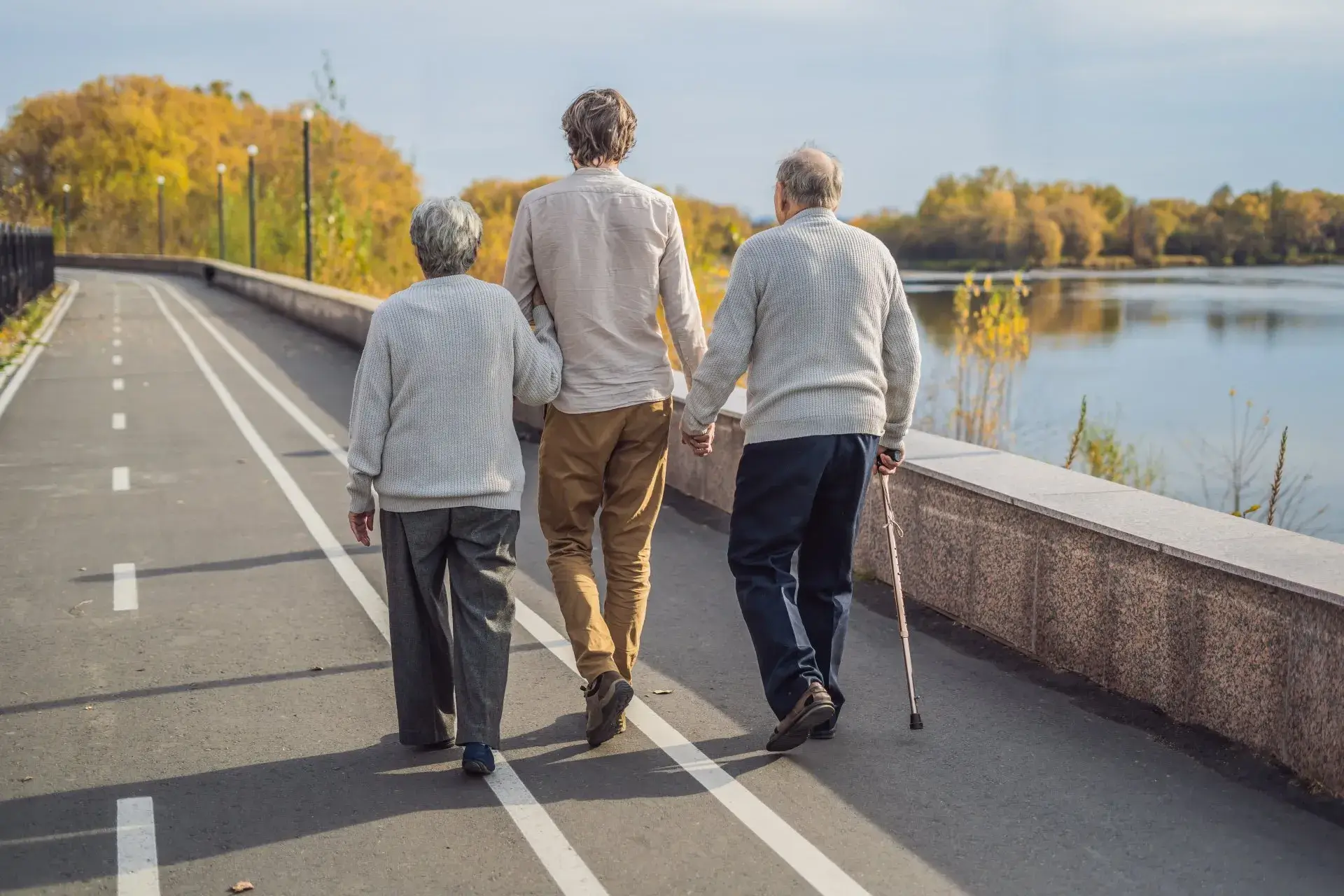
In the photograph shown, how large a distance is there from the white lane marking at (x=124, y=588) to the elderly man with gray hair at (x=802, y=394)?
3585 mm

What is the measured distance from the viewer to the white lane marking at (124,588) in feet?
23.8

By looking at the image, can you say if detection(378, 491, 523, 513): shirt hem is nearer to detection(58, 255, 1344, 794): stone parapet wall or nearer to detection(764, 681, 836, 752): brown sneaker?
detection(764, 681, 836, 752): brown sneaker

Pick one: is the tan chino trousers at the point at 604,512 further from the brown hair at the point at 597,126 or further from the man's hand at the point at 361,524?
the brown hair at the point at 597,126

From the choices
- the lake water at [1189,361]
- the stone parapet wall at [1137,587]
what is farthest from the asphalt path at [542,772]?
the lake water at [1189,361]

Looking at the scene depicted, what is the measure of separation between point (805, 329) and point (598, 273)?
76 cm

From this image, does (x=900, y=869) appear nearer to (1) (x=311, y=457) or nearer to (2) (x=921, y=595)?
(2) (x=921, y=595)

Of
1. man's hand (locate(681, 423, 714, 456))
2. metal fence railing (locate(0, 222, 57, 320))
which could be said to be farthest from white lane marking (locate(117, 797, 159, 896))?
metal fence railing (locate(0, 222, 57, 320))

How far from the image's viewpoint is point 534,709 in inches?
220

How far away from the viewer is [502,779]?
485 centimetres

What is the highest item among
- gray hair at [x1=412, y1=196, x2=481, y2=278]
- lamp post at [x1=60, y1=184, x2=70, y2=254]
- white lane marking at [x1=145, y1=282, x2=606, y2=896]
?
lamp post at [x1=60, y1=184, x2=70, y2=254]

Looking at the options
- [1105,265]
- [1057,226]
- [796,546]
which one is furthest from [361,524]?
[1105,265]

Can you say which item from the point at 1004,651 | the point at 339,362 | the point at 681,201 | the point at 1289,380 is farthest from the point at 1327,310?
the point at 1004,651

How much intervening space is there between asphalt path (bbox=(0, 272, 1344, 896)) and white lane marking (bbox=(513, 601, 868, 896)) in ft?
0.05

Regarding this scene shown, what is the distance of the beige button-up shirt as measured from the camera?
5.06m
